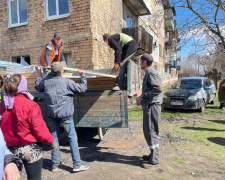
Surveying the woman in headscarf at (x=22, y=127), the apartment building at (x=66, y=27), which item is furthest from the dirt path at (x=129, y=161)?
the apartment building at (x=66, y=27)

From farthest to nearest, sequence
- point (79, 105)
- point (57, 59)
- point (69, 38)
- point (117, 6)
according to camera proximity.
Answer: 1. point (117, 6)
2. point (69, 38)
3. point (57, 59)
4. point (79, 105)

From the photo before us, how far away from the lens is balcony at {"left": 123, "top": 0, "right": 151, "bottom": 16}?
10568mm

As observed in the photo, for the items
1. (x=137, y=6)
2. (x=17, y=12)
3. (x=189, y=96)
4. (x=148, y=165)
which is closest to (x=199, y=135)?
(x=148, y=165)

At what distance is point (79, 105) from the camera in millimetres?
3430

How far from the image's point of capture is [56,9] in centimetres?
735

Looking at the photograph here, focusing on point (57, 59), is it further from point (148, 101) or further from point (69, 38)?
point (69, 38)

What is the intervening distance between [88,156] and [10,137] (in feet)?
6.90

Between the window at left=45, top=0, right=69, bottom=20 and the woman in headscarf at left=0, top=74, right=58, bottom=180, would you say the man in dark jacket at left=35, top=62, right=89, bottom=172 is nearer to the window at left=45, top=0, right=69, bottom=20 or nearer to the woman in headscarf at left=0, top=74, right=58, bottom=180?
the woman in headscarf at left=0, top=74, right=58, bottom=180

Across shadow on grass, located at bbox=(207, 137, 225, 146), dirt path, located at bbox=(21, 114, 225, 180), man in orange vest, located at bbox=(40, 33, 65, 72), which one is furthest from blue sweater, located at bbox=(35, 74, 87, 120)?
shadow on grass, located at bbox=(207, 137, 225, 146)

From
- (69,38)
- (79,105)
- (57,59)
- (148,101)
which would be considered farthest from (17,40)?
(148,101)

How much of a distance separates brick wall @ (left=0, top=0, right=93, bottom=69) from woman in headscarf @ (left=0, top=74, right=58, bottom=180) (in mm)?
5082

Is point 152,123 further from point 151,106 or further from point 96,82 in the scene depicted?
point 96,82

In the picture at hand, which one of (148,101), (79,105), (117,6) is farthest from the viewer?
(117,6)

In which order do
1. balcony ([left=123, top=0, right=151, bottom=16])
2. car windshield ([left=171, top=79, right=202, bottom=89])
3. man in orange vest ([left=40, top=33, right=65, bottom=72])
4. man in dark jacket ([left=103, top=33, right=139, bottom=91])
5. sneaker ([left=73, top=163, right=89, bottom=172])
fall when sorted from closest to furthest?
sneaker ([left=73, top=163, right=89, bottom=172])
man in dark jacket ([left=103, top=33, right=139, bottom=91])
man in orange vest ([left=40, top=33, right=65, bottom=72])
car windshield ([left=171, top=79, right=202, bottom=89])
balcony ([left=123, top=0, right=151, bottom=16])
